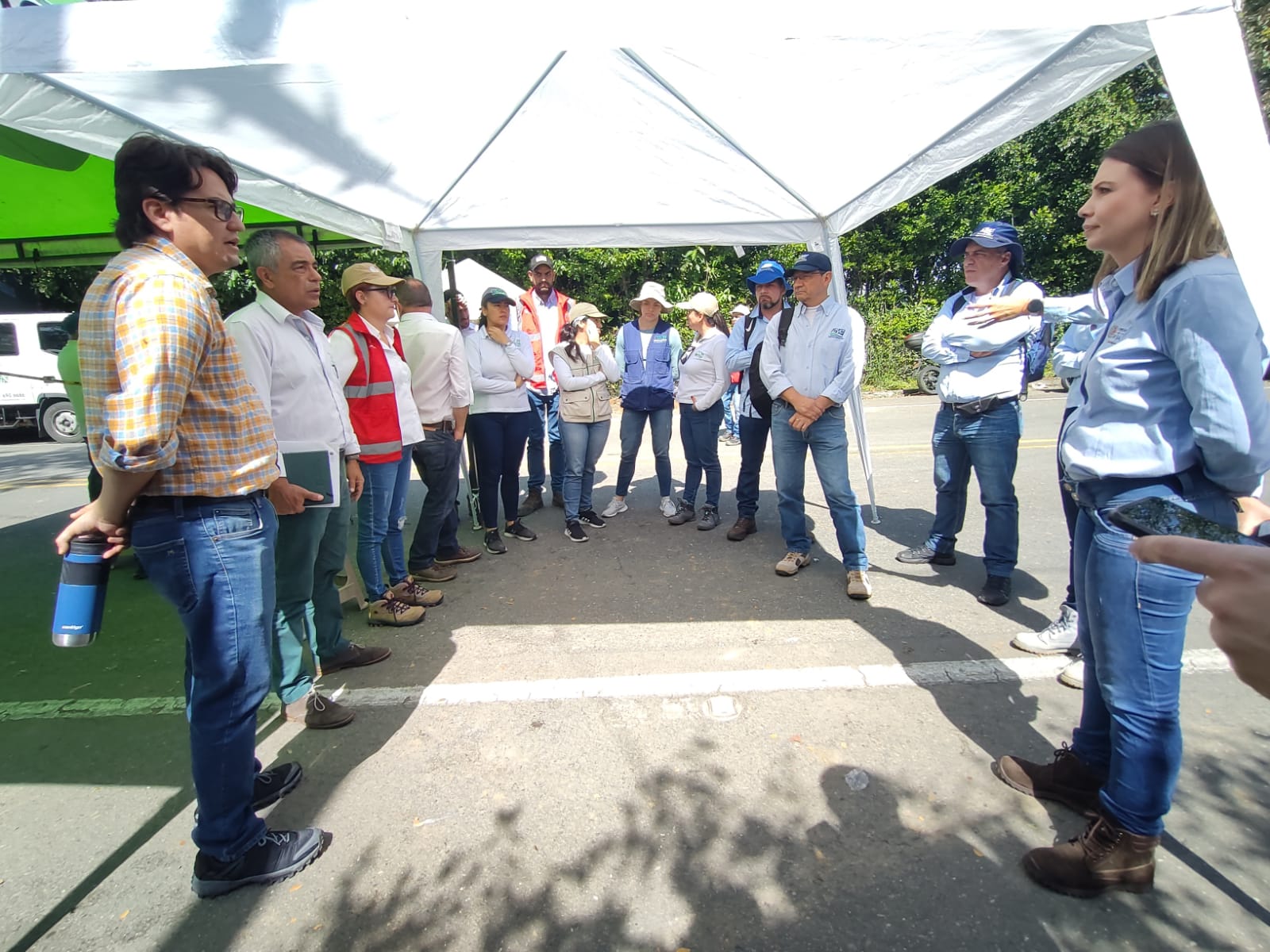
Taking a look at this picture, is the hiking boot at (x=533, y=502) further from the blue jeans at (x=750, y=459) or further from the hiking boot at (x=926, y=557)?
the hiking boot at (x=926, y=557)

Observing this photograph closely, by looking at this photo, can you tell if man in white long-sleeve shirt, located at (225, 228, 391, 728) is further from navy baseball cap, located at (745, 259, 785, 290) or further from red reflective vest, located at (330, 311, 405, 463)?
navy baseball cap, located at (745, 259, 785, 290)

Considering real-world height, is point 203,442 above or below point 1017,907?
above

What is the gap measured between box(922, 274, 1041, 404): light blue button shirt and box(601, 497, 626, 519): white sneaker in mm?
2872

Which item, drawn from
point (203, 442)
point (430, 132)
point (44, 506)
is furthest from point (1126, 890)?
point (44, 506)

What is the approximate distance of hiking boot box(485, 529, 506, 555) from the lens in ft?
16.1

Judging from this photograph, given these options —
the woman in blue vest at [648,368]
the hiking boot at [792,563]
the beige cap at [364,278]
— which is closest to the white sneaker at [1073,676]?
the hiking boot at [792,563]

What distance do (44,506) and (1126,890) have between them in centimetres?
923

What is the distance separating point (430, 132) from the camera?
374cm

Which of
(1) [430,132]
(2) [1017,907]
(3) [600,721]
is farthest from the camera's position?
(1) [430,132]

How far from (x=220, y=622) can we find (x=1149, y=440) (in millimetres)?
2506

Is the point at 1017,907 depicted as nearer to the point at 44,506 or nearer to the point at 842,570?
the point at 842,570

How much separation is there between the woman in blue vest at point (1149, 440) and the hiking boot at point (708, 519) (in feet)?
11.3

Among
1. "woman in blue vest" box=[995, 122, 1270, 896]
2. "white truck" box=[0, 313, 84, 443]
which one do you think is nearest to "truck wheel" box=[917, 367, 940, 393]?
"woman in blue vest" box=[995, 122, 1270, 896]

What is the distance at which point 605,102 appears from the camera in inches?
142
